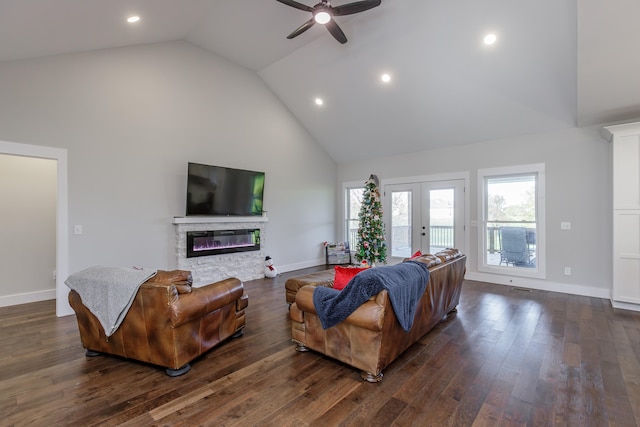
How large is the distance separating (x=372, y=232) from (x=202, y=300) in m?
4.71

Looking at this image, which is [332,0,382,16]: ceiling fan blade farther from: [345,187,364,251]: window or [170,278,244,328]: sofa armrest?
[345,187,364,251]: window

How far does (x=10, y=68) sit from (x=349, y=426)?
17.8 feet

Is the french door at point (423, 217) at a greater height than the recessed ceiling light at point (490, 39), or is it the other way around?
the recessed ceiling light at point (490, 39)

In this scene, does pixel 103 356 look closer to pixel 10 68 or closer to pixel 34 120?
pixel 34 120

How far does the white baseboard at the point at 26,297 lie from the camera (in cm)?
428

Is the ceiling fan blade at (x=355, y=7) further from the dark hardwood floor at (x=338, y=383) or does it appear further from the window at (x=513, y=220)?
the window at (x=513, y=220)

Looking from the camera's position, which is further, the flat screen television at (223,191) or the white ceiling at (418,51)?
the flat screen television at (223,191)

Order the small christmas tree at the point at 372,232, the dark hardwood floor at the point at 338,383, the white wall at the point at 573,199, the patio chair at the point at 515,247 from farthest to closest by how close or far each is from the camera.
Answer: the small christmas tree at the point at 372,232, the patio chair at the point at 515,247, the white wall at the point at 573,199, the dark hardwood floor at the point at 338,383

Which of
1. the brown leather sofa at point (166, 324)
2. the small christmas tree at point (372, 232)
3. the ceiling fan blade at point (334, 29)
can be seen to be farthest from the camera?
the small christmas tree at point (372, 232)

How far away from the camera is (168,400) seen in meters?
2.12

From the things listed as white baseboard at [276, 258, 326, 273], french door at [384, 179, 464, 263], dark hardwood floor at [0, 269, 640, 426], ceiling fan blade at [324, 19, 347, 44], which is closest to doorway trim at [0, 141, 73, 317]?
dark hardwood floor at [0, 269, 640, 426]

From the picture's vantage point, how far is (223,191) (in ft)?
18.4

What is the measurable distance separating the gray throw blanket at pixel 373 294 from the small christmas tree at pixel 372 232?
155 inches

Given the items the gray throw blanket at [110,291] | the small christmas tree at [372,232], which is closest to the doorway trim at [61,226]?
the gray throw blanket at [110,291]
